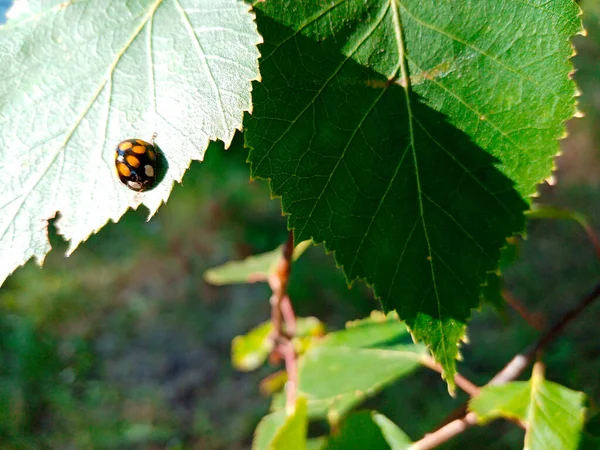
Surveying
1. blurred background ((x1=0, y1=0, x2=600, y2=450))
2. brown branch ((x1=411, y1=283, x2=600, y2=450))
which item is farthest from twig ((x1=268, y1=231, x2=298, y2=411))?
blurred background ((x1=0, y1=0, x2=600, y2=450))

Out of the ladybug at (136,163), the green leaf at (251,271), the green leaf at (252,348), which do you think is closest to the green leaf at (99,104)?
the ladybug at (136,163)

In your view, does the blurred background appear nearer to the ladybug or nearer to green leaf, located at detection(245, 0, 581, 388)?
green leaf, located at detection(245, 0, 581, 388)

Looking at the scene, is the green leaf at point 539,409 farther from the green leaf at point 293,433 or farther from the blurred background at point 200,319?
the blurred background at point 200,319

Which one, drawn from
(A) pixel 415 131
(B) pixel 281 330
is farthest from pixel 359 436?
(A) pixel 415 131

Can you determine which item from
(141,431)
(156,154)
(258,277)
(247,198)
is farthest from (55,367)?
(156,154)

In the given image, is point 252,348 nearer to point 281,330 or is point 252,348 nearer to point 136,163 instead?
point 281,330
